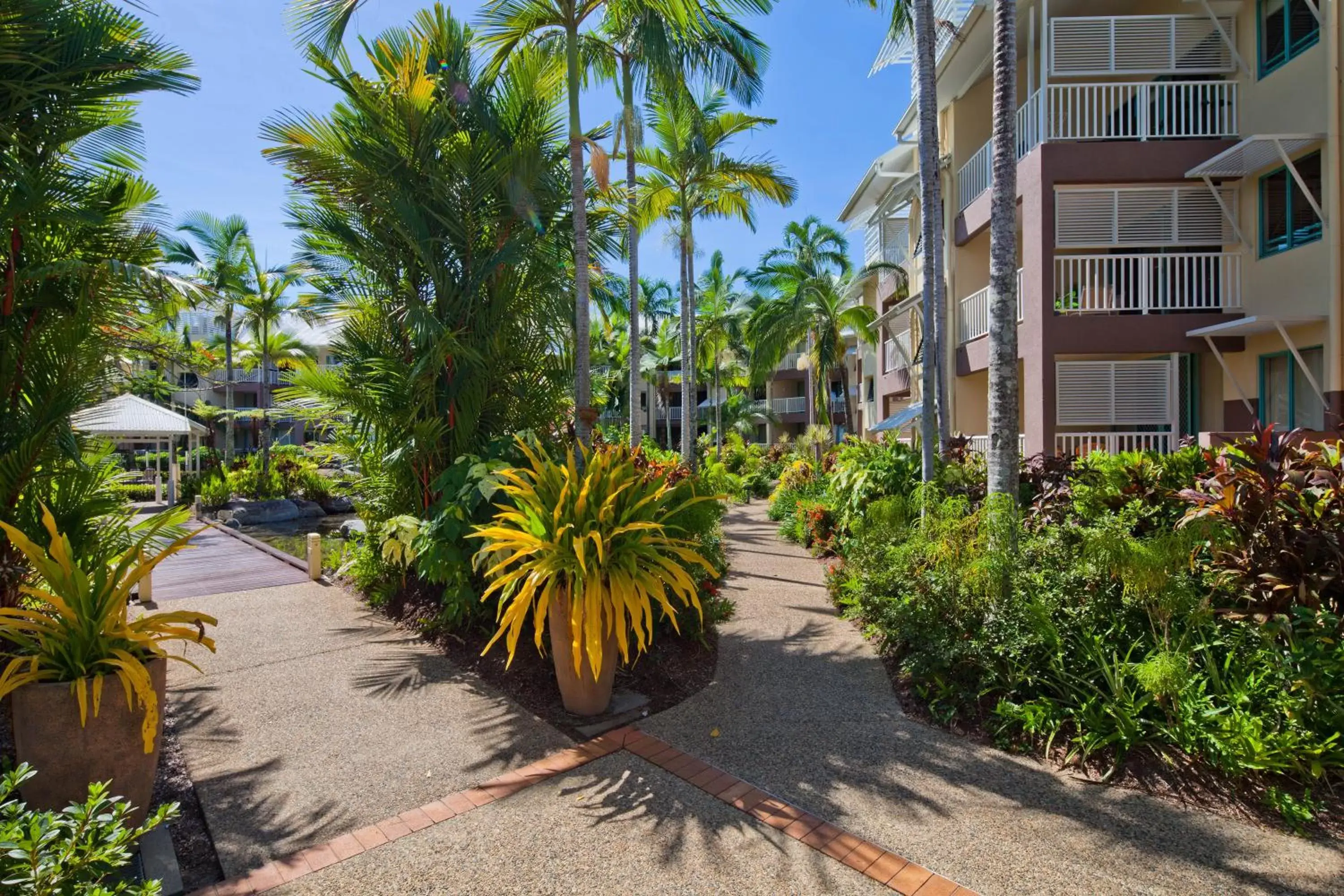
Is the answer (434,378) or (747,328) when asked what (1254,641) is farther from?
(747,328)

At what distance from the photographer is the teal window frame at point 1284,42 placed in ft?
31.4

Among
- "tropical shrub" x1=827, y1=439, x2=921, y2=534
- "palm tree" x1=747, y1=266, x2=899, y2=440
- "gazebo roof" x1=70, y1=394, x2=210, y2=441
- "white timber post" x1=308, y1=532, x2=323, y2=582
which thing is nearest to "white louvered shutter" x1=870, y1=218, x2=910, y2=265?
"palm tree" x1=747, y1=266, x2=899, y2=440

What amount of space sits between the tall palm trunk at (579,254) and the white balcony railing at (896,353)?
42.0 feet

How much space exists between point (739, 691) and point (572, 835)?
2194mm

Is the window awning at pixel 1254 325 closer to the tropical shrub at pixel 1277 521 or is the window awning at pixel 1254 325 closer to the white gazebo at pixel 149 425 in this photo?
the tropical shrub at pixel 1277 521

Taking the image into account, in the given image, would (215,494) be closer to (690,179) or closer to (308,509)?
(308,509)

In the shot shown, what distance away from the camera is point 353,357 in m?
7.46

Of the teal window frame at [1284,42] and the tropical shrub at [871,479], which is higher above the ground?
the teal window frame at [1284,42]

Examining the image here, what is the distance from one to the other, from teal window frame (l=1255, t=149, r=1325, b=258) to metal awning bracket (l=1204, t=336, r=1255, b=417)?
1.48 meters

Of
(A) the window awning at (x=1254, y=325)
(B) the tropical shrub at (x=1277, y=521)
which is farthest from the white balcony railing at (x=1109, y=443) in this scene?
(B) the tropical shrub at (x=1277, y=521)

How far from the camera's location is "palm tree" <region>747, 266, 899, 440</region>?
20703 millimetres

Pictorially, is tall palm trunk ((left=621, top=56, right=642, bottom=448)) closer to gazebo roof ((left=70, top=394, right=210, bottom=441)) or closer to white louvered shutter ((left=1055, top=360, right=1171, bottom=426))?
white louvered shutter ((left=1055, top=360, right=1171, bottom=426))

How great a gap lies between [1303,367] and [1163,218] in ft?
11.6

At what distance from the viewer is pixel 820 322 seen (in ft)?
71.4
